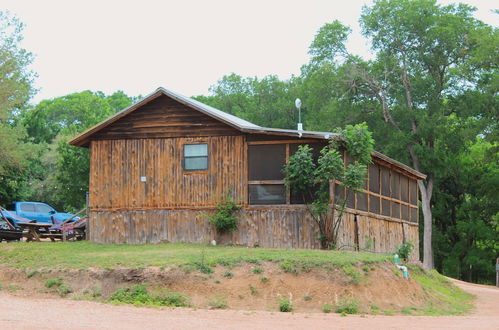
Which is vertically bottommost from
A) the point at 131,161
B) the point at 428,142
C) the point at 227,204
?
the point at 227,204

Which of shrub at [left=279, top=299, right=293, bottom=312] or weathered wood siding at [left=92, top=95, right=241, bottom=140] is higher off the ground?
weathered wood siding at [left=92, top=95, right=241, bottom=140]

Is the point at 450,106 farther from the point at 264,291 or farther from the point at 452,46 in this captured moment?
the point at 264,291

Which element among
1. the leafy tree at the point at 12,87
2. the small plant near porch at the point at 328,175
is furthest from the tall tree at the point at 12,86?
the small plant near porch at the point at 328,175

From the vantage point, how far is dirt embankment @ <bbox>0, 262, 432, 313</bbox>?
18188 millimetres

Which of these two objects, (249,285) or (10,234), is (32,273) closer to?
(249,285)

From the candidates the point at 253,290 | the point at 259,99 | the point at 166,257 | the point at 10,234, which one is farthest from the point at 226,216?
the point at 259,99

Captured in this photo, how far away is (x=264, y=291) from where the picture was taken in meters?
18.5

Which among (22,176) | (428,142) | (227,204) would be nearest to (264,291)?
(227,204)

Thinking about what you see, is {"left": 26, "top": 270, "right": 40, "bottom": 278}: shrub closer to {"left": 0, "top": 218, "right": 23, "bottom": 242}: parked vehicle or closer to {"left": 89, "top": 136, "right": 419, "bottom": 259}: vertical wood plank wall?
{"left": 89, "top": 136, "right": 419, "bottom": 259}: vertical wood plank wall

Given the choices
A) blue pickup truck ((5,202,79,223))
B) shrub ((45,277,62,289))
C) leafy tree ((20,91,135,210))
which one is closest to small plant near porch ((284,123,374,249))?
shrub ((45,277,62,289))

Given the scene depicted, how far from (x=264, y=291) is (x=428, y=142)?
28.0m

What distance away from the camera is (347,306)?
17.9m

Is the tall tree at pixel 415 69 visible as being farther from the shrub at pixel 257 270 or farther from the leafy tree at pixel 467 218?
the shrub at pixel 257 270

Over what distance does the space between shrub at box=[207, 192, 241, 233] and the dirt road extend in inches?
301
